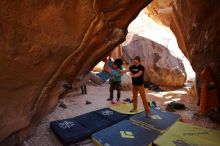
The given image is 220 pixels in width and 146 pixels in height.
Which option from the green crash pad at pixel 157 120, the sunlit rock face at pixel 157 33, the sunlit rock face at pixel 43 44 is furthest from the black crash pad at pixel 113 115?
the sunlit rock face at pixel 157 33

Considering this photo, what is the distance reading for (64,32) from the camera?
2.95 m

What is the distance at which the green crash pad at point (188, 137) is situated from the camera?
365cm

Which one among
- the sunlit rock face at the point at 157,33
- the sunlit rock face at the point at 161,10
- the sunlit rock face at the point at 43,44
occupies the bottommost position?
the sunlit rock face at the point at 43,44

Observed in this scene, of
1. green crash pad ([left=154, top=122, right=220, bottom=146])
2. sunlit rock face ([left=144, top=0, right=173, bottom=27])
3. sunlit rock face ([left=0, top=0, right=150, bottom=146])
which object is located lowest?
green crash pad ([left=154, top=122, right=220, bottom=146])

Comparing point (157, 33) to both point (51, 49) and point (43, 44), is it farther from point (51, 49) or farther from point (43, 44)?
point (43, 44)

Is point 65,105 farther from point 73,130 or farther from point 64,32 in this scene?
point 64,32

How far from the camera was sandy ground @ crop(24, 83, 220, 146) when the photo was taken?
4.11 meters

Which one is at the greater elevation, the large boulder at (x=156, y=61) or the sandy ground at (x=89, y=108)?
the large boulder at (x=156, y=61)

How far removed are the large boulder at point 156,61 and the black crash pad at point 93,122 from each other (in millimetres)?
5701

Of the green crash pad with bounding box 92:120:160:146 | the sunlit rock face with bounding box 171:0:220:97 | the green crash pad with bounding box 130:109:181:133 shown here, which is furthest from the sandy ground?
the sunlit rock face with bounding box 171:0:220:97

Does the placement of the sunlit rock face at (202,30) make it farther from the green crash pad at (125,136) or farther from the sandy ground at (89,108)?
the green crash pad at (125,136)

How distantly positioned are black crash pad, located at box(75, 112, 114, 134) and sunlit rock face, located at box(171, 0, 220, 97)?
9.75ft

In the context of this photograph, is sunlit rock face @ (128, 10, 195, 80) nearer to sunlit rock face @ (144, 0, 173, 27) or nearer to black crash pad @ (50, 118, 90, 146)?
sunlit rock face @ (144, 0, 173, 27)

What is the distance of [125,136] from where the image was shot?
396cm
